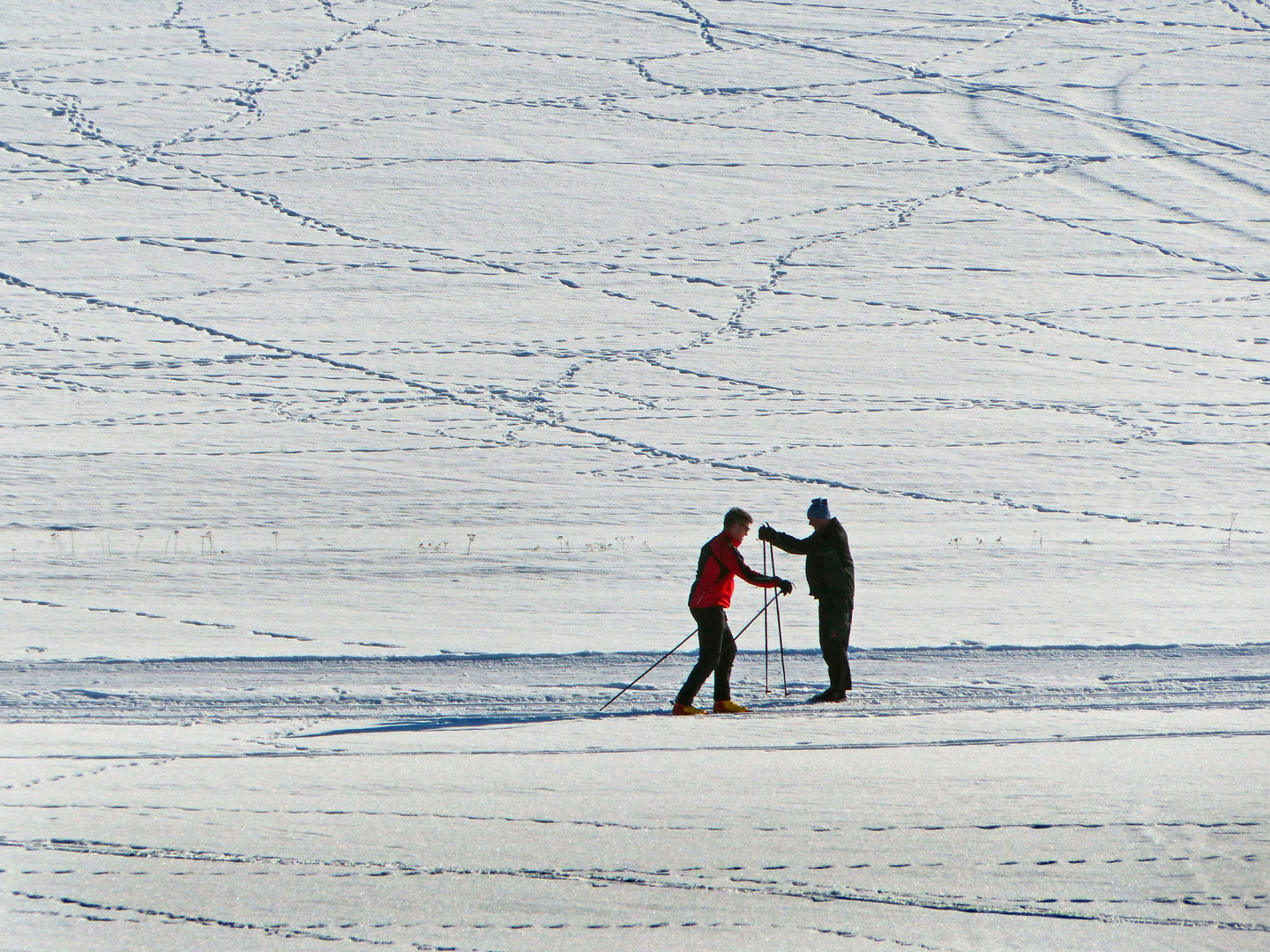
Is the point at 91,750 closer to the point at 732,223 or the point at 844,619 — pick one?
the point at 844,619

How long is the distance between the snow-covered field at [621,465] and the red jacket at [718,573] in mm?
582

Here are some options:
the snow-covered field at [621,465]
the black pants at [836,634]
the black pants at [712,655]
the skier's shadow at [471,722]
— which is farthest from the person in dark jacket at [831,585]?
the skier's shadow at [471,722]

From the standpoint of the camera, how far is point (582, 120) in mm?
22750

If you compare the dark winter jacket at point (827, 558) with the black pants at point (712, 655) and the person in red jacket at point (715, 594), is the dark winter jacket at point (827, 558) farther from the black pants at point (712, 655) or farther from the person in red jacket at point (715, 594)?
the black pants at point (712, 655)

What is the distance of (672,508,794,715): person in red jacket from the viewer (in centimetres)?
544

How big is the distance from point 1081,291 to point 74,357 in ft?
41.9

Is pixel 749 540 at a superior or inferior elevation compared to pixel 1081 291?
inferior

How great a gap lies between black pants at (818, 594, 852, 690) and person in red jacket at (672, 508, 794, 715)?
337 mm

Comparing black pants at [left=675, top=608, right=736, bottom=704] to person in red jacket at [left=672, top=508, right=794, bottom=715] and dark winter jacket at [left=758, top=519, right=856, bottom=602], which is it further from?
dark winter jacket at [left=758, top=519, right=856, bottom=602]

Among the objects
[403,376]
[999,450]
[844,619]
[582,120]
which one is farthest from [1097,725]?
[582,120]

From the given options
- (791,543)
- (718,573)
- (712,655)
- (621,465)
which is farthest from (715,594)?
(621,465)

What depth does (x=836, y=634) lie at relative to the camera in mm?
5758

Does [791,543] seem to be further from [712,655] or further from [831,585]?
[712,655]

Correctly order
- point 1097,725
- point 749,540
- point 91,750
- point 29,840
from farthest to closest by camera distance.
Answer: point 749,540
point 1097,725
point 91,750
point 29,840
